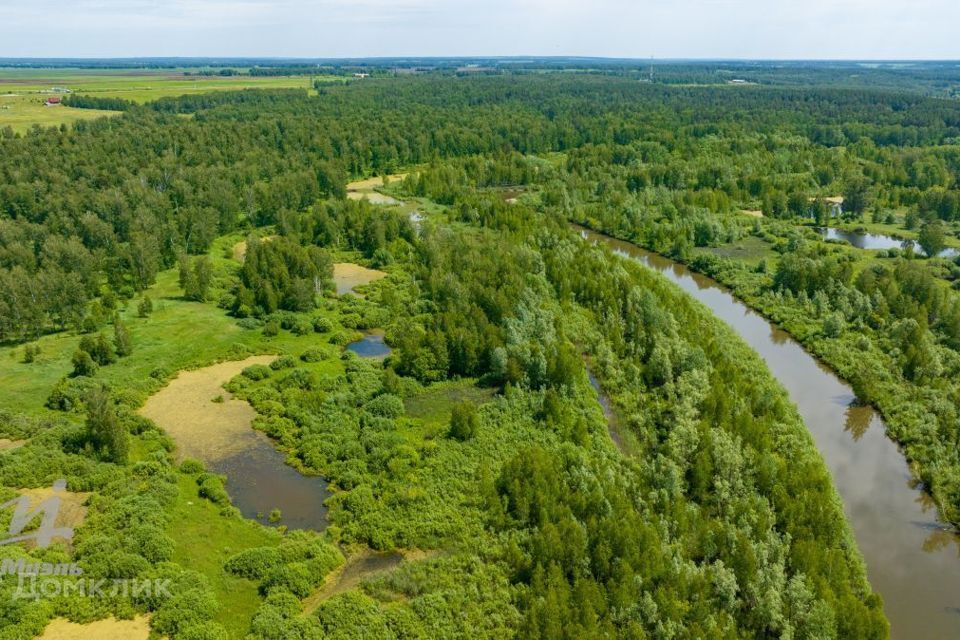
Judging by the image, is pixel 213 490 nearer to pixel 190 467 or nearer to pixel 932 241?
pixel 190 467

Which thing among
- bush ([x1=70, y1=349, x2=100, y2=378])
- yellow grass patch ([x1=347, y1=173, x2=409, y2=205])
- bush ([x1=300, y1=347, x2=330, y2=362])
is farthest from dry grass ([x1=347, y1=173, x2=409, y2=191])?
bush ([x1=70, y1=349, x2=100, y2=378])

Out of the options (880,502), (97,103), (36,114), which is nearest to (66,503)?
(880,502)

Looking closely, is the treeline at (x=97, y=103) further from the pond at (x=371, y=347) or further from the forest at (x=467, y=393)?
the pond at (x=371, y=347)

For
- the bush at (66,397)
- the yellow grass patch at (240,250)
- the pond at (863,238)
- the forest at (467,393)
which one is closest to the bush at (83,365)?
the forest at (467,393)

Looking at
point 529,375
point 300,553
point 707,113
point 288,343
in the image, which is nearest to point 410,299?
point 288,343

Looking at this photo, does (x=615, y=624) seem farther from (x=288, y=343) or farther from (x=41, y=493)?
(x=288, y=343)

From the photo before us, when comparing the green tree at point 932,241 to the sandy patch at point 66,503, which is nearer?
the sandy patch at point 66,503

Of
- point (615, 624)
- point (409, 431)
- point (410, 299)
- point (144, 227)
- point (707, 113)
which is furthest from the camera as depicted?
point (707, 113)
